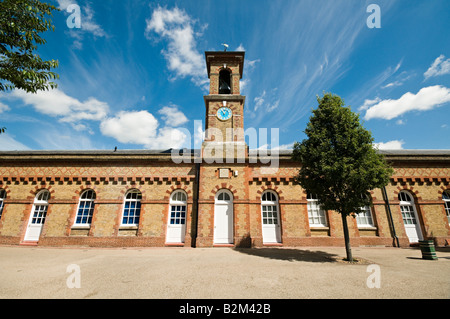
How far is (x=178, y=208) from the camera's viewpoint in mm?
12930

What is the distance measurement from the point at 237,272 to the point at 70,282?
501 cm

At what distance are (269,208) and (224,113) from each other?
329 inches

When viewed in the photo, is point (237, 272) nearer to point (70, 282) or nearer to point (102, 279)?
point (102, 279)

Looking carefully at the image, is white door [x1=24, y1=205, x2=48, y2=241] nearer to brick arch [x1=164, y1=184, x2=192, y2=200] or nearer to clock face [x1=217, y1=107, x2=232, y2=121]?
brick arch [x1=164, y1=184, x2=192, y2=200]

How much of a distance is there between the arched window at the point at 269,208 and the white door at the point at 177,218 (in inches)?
219

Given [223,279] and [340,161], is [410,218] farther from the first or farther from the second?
[223,279]

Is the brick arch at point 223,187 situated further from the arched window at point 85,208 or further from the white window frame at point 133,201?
the arched window at point 85,208

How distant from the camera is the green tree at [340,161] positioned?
8.19 m

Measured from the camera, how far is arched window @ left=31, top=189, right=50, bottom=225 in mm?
12961

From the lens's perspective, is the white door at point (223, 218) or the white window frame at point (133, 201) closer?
the white door at point (223, 218)

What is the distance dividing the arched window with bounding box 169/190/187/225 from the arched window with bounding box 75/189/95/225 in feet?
18.6

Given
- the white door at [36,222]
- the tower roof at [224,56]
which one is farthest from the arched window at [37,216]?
the tower roof at [224,56]

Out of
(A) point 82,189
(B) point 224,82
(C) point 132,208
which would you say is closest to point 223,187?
(C) point 132,208
